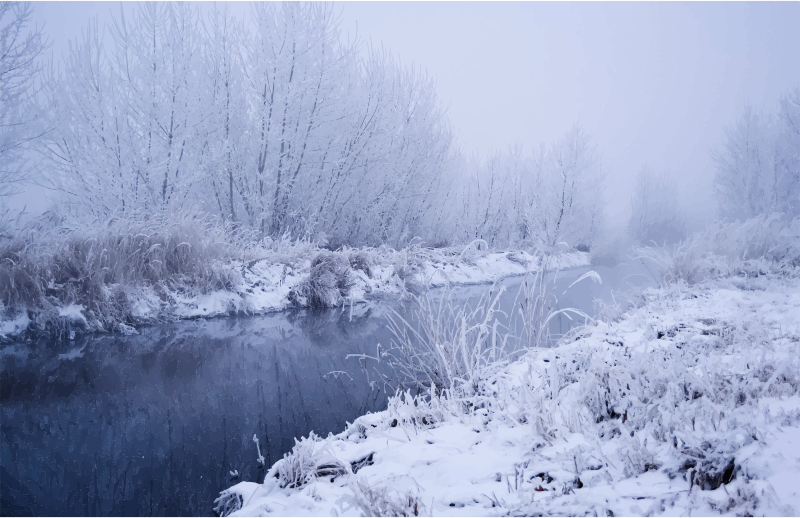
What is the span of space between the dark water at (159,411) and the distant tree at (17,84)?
817 centimetres

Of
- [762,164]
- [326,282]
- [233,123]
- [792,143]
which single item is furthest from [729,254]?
[762,164]

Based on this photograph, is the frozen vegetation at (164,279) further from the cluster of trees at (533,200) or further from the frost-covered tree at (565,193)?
the frost-covered tree at (565,193)

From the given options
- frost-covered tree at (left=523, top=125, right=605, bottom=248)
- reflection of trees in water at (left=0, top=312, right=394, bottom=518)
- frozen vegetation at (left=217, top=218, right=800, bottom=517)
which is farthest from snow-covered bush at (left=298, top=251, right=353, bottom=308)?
frost-covered tree at (left=523, top=125, right=605, bottom=248)

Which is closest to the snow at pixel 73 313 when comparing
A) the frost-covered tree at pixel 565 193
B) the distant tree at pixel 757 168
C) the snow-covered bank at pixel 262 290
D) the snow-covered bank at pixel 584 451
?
the snow-covered bank at pixel 262 290

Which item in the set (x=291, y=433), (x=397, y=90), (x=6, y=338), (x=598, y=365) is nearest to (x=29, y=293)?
(x=6, y=338)

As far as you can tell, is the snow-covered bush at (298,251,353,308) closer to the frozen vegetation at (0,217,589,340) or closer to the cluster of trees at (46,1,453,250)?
the frozen vegetation at (0,217,589,340)

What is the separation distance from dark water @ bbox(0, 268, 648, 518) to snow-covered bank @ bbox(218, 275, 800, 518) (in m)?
0.70

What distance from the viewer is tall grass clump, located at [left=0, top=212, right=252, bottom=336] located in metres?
5.39

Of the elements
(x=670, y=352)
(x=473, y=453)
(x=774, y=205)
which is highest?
(x=774, y=205)

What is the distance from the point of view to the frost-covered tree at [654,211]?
95.9ft

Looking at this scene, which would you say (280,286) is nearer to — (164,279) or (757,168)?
(164,279)

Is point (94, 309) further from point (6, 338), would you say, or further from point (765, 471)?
point (765, 471)

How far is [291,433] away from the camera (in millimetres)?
3027

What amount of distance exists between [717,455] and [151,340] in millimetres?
6141
